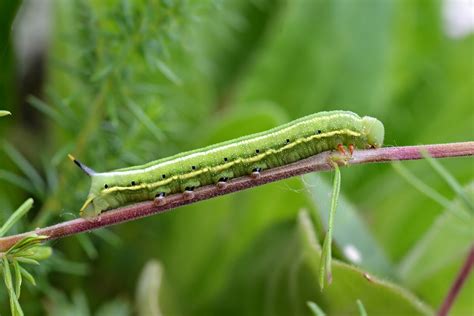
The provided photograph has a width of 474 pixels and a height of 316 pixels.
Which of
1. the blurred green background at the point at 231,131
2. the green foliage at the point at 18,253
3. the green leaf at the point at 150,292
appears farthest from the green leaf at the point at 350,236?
the green foliage at the point at 18,253

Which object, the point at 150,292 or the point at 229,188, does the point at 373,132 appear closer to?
the point at 229,188

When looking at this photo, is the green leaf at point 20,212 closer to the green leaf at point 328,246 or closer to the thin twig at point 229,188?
the thin twig at point 229,188

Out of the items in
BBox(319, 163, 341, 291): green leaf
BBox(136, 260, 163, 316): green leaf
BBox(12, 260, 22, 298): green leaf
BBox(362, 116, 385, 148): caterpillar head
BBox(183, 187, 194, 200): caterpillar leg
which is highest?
BBox(362, 116, 385, 148): caterpillar head

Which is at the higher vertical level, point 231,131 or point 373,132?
point 373,132

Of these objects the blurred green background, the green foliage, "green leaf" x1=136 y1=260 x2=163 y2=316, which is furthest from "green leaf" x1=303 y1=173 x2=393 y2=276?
the green foliage

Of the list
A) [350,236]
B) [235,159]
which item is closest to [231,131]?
[350,236]

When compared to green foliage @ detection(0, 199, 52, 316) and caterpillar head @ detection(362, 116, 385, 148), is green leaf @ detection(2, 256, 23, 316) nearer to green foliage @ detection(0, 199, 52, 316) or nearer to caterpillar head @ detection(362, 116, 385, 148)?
green foliage @ detection(0, 199, 52, 316)
